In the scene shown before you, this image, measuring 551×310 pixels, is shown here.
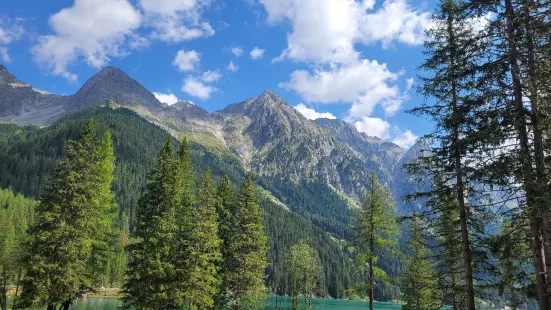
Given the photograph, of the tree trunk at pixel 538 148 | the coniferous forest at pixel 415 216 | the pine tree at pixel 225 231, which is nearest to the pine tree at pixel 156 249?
the coniferous forest at pixel 415 216

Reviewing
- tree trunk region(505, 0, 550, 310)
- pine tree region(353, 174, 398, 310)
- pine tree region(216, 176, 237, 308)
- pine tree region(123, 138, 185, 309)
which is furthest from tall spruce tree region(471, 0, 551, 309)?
pine tree region(216, 176, 237, 308)

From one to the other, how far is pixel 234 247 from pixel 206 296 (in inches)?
259

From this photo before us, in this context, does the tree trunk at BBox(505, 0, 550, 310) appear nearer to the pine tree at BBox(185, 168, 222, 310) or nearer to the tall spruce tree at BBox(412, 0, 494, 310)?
the tall spruce tree at BBox(412, 0, 494, 310)

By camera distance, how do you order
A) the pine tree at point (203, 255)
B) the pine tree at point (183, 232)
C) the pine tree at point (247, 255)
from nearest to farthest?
the pine tree at point (183, 232)
the pine tree at point (203, 255)
the pine tree at point (247, 255)

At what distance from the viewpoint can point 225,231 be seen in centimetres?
3869

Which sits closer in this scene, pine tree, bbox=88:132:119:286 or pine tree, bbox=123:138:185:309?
pine tree, bbox=123:138:185:309

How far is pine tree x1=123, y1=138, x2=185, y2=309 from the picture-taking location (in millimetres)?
28781

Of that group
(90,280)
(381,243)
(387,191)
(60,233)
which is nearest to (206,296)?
(90,280)

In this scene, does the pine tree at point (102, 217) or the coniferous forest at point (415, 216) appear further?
the pine tree at point (102, 217)

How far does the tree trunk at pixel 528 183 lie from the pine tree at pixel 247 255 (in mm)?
27216

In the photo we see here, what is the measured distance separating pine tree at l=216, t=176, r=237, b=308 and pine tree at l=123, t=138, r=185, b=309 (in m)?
6.07

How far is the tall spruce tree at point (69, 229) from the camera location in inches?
1046

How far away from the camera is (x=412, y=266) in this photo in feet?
126

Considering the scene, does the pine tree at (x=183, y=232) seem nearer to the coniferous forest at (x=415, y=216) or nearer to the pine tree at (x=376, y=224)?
the coniferous forest at (x=415, y=216)
